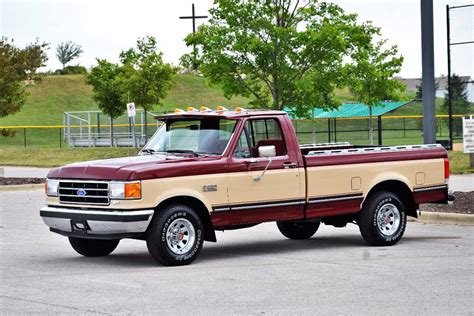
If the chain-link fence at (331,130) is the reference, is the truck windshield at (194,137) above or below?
below

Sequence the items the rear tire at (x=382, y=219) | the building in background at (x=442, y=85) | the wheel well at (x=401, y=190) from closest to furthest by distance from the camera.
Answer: the rear tire at (x=382, y=219), the wheel well at (x=401, y=190), the building in background at (x=442, y=85)

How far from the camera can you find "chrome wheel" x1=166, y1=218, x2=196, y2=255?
38.7 feet

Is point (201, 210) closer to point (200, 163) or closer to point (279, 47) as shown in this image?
point (200, 163)

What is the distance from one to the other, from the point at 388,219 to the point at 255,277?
11.4ft

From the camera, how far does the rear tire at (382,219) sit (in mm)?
13547

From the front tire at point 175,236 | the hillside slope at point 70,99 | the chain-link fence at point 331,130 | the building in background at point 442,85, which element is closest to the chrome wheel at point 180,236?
the front tire at point 175,236

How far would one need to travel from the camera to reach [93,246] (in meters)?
12.9

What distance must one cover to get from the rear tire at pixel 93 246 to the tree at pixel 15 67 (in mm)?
19764

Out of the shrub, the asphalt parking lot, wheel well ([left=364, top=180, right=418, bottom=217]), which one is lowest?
the asphalt parking lot

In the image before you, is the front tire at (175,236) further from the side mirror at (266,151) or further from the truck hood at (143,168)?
the side mirror at (266,151)

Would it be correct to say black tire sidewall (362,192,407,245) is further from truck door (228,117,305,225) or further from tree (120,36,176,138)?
tree (120,36,176,138)

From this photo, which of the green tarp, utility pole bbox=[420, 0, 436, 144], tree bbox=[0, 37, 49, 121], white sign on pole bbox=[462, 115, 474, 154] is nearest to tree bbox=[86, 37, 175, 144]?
the green tarp

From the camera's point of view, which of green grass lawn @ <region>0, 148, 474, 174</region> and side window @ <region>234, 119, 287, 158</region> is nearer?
side window @ <region>234, 119, 287, 158</region>

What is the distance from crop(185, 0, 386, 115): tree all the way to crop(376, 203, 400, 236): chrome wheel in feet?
74.8
